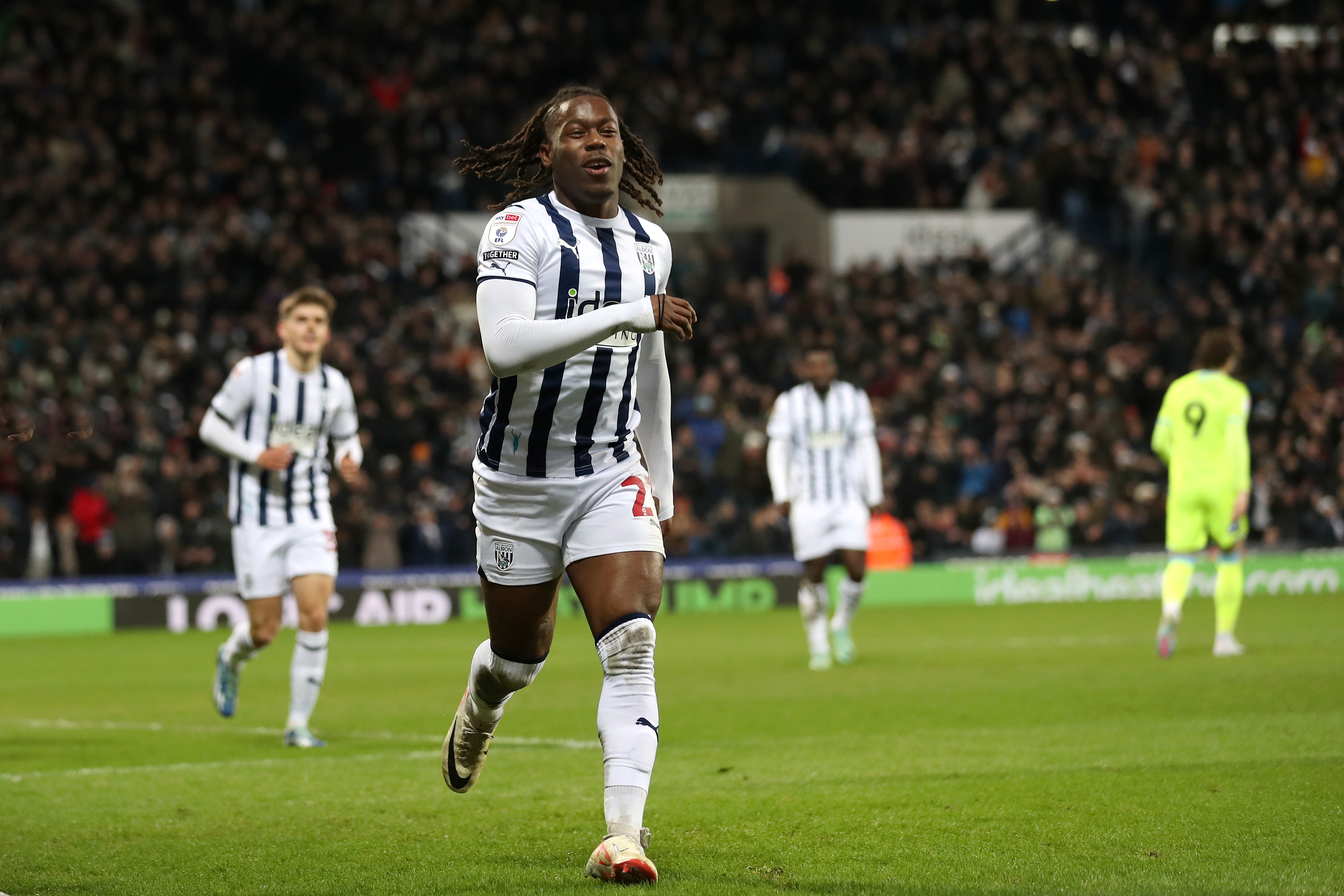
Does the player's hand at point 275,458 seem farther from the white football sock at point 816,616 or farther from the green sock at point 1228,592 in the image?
the green sock at point 1228,592

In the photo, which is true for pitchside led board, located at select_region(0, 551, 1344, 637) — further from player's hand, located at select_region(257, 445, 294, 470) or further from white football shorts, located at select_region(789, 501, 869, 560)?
player's hand, located at select_region(257, 445, 294, 470)

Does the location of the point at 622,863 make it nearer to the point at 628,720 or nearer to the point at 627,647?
the point at 628,720

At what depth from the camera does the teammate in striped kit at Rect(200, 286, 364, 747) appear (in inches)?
408

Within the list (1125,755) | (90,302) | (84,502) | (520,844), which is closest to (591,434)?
(520,844)

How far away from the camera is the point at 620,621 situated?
5.72m

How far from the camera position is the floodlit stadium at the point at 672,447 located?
6.01m

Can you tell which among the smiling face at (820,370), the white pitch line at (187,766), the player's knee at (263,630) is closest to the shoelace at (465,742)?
the white pitch line at (187,766)

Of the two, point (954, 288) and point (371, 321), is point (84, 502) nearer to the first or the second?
point (371, 321)

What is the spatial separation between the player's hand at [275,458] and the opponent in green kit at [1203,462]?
6.98 meters

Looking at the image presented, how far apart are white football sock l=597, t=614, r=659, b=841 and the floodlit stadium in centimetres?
2

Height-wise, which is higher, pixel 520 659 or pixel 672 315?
pixel 672 315

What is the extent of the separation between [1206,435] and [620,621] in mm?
9392

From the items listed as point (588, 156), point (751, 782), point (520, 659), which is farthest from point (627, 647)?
point (751, 782)

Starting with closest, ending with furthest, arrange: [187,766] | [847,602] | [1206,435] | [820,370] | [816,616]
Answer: [187,766], [1206,435], [820,370], [816,616], [847,602]
